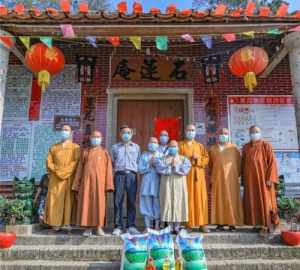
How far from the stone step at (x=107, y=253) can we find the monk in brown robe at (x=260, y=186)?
51cm

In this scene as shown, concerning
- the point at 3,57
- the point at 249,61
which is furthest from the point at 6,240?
the point at 249,61

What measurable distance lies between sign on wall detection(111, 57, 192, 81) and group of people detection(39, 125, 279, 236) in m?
2.11

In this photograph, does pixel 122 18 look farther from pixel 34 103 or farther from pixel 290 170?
pixel 290 170

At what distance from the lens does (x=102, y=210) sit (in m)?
5.31

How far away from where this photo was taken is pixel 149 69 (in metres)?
7.57

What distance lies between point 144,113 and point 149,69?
3.07ft

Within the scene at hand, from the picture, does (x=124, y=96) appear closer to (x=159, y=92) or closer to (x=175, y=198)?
(x=159, y=92)

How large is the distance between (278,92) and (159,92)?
2.50 metres

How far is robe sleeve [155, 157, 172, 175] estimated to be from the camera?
5.30 m

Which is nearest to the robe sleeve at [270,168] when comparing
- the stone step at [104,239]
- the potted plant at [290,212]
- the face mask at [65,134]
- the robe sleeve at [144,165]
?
the potted plant at [290,212]

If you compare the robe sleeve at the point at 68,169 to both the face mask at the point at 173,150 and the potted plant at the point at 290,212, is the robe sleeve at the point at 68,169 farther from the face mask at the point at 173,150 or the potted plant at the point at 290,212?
the potted plant at the point at 290,212

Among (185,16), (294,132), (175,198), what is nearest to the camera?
(175,198)

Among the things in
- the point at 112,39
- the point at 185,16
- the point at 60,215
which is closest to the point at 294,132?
the point at 185,16

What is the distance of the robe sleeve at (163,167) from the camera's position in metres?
5.30
